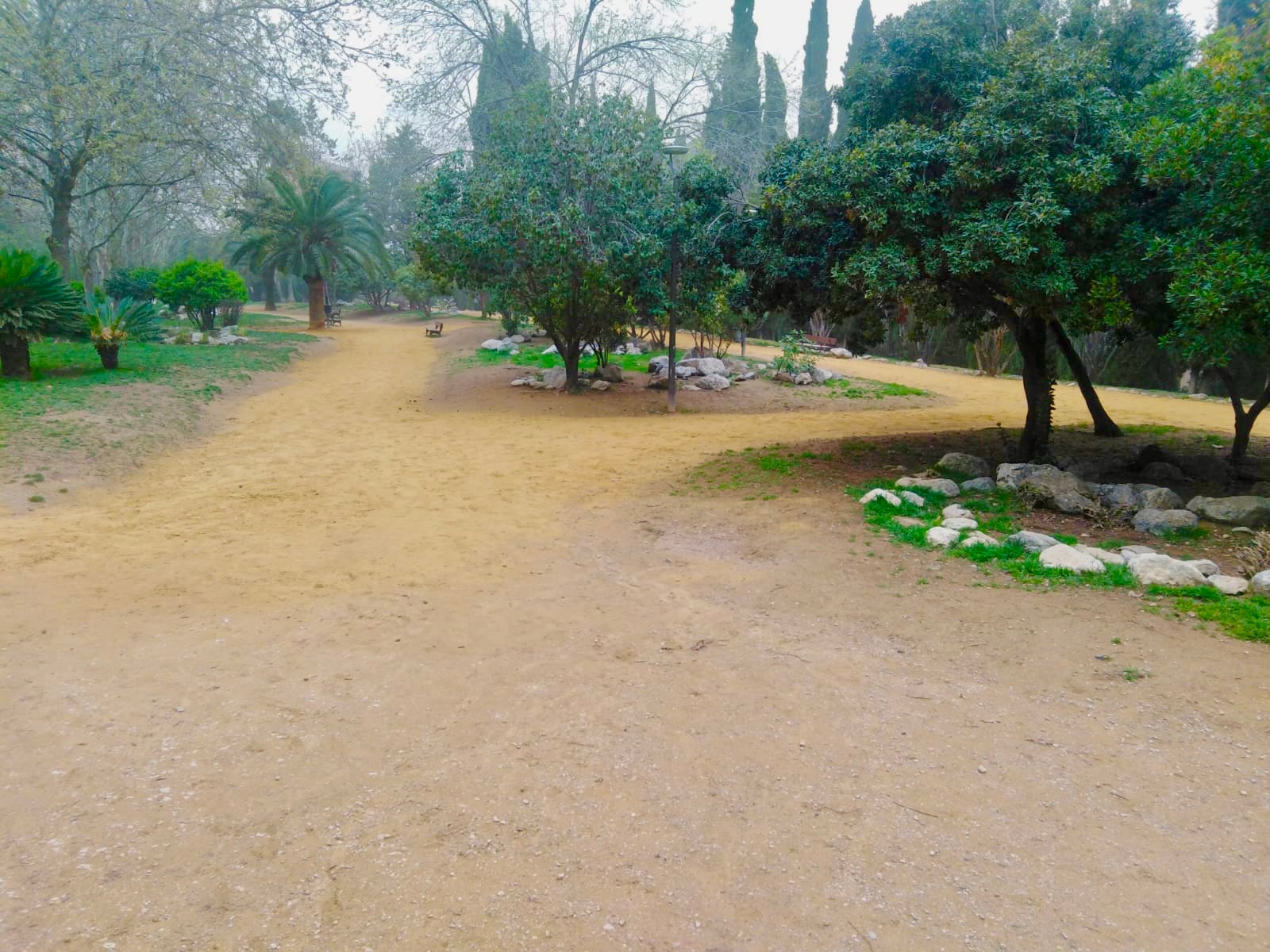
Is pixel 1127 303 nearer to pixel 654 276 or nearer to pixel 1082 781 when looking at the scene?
pixel 1082 781

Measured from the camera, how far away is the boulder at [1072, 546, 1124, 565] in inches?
216

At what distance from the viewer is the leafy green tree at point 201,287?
20.2 metres

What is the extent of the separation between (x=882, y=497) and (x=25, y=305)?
1193cm

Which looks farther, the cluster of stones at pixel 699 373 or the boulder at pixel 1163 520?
the cluster of stones at pixel 699 373

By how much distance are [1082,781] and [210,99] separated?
1857 cm

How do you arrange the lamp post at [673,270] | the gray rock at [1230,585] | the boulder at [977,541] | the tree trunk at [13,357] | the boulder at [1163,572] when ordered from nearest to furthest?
1. the gray rock at [1230,585]
2. the boulder at [1163,572]
3. the boulder at [977,541]
4. the tree trunk at [13,357]
5. the lamp post at [673,270]

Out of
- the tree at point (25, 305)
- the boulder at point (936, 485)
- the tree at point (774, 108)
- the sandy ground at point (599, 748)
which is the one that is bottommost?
the sandy ground at point (599, 748)

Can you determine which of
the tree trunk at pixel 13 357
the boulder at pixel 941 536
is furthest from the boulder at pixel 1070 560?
the tree trunk at pixel 13 357

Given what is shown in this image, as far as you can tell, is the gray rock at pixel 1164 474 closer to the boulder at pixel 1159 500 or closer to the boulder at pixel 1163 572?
the boulder at pixel 1159 500

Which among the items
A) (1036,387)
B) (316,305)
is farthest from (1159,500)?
(316,305)

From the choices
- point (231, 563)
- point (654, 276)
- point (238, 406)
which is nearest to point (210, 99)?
point (238, 406)

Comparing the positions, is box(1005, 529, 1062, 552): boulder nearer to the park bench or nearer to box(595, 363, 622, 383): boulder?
box(595, 363, 622, 383): boulder

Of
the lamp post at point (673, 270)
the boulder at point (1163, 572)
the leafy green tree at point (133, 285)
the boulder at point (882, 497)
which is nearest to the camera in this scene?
the boulder at point (1163, 572)

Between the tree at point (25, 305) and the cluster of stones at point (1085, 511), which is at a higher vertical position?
the tree at point (25, 305)
